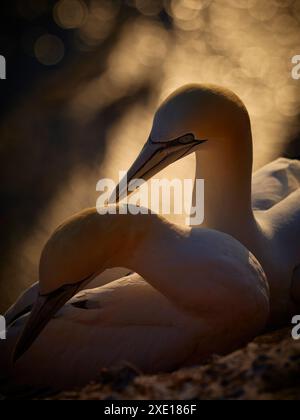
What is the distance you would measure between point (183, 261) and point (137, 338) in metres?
0.45

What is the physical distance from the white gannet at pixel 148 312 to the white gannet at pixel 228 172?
55 centimetres

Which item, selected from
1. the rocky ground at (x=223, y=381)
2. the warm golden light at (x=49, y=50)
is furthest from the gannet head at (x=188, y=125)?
the warm golden light at (x=49, y=50)

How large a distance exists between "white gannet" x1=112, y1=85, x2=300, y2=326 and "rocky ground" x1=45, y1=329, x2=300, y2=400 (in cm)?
109

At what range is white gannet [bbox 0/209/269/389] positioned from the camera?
4039mm

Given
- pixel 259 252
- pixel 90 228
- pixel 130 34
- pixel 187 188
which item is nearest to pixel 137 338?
pixel 90 228

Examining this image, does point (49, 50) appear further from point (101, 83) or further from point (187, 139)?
point (187, 139)

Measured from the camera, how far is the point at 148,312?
4.14 m

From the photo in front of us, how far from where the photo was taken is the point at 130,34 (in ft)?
35.1

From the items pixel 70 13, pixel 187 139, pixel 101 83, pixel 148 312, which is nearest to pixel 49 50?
pixel 101 83

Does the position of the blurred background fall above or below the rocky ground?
above

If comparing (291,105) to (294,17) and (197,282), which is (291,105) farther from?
(197,282)

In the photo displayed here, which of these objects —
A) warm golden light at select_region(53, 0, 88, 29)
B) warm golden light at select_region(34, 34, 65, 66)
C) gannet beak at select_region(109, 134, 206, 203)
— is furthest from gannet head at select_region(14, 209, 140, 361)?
warm golden light at select_region(53, 0, 88, 29)

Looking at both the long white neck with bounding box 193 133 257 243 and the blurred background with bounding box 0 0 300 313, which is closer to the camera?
the long white neck with bounding box 193 133 257 243

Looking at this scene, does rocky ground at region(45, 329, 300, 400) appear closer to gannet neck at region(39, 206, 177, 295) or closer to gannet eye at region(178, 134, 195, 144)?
gannet neck at region(39, 206, 177, 295)
